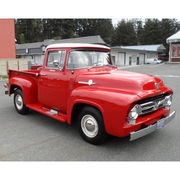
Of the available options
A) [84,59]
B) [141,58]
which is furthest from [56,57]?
[141,58]

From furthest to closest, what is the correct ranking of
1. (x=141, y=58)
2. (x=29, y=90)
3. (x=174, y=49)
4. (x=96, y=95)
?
(x=141, y=58) < (x=174, y=49) < (x=29, y=90) < (x=96, y=95)

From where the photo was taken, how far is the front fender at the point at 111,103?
10.4 feet

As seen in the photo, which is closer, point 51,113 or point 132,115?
point 132,115

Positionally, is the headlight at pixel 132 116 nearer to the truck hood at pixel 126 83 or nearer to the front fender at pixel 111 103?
the front fender at pixel 111 103

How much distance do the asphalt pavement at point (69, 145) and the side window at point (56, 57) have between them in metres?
1.58

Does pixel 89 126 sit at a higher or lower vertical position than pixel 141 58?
lower

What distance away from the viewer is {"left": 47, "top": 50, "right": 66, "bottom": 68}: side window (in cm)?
456

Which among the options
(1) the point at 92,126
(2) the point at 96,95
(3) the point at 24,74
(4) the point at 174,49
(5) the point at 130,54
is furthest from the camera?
(5) the point at 130,54

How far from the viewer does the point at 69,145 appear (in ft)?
12.5

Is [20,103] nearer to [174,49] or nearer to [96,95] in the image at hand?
[96,95]

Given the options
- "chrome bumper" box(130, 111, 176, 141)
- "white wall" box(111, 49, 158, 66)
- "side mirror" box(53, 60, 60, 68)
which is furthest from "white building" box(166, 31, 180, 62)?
"chrome bumper" box(130, 111, 176, 141)

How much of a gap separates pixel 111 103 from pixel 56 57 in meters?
2.18

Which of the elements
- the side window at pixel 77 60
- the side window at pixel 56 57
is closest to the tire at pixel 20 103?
the side window at pixel 56 57

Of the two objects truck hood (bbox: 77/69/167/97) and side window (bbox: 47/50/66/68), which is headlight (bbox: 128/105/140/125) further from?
side window (bbox: 47/50/66/68)
